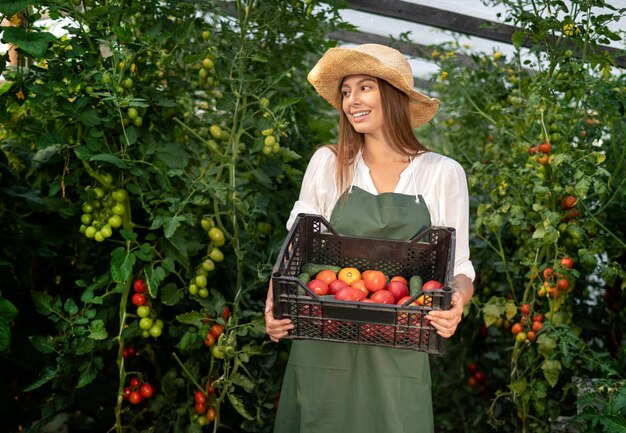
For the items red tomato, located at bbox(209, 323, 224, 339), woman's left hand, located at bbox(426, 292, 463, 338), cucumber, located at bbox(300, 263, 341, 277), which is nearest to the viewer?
woman's left hand, located at bbox(426, 292, 463, 338)

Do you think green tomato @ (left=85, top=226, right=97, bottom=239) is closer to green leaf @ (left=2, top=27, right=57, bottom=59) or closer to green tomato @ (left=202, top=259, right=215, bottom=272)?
green tomato @ (left=202, top=259, right=215, bottom=272)

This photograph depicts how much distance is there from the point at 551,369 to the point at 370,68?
4.45 ft

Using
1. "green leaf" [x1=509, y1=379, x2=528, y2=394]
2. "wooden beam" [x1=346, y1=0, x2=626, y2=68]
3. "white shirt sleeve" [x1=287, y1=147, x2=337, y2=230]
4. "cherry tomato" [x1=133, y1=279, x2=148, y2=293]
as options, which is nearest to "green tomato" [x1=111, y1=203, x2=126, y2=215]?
"cherry tomato" [x1=133, y1=279, x2=148, y2=293]

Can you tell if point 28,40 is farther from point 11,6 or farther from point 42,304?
point 42,304

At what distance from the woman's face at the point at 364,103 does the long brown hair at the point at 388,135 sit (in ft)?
0.07

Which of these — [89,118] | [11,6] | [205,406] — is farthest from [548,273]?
[11,6]

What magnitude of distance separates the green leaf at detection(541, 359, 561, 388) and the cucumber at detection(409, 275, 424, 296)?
97 centimetres

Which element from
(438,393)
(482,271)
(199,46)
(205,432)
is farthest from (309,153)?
(438,393)

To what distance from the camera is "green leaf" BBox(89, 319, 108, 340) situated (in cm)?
242

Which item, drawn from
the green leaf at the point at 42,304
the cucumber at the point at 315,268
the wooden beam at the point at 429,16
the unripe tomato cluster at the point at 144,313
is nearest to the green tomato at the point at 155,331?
the unripe tomato cluster at the point at 144,313

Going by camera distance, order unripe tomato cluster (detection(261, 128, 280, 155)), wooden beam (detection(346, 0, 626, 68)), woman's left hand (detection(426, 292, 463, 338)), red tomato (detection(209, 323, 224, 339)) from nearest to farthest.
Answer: woman's left hand (detection(426, 292, 463, 338)) < unripe tomato cluster (detection(261, 128, 280, 155)) < red tomato (detection(209, 323, 224, 339)) < wooden beam (detection(346, 0, 626, 68))

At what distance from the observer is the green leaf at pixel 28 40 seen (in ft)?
6.91

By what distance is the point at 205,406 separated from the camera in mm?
2711

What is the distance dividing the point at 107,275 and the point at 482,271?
1.77 metres
